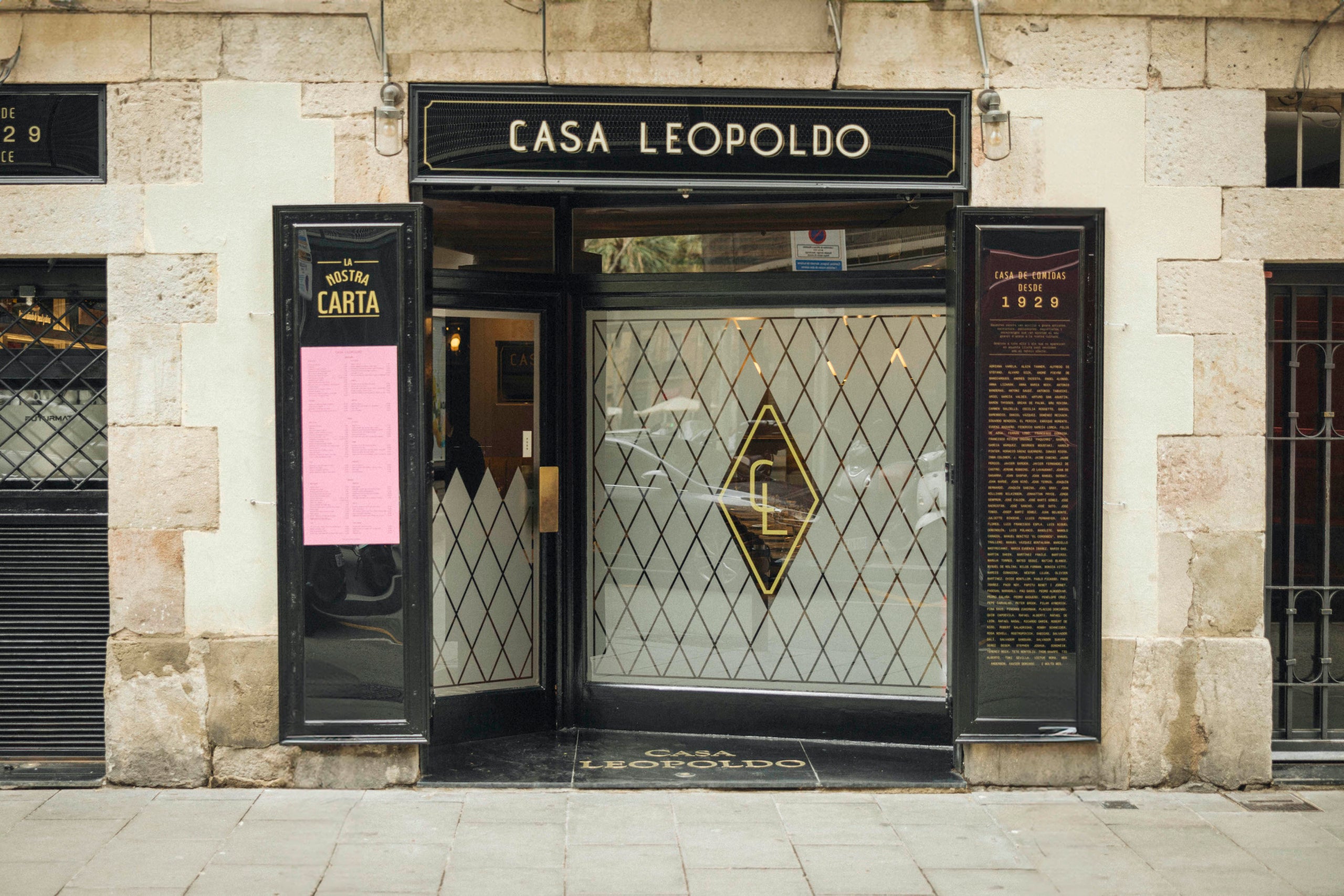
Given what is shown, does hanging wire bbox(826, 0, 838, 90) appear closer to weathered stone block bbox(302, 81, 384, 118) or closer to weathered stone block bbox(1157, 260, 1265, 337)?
weathered stone block bbox(1157, 260, 1265, 337)

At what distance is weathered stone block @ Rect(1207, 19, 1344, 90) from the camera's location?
18.6 feet

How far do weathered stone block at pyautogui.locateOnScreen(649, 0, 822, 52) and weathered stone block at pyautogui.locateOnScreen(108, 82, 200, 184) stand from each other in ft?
7.48

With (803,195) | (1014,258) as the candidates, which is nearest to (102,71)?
(803,195)

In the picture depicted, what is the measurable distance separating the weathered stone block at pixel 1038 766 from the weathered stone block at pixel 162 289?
4394 millimetres

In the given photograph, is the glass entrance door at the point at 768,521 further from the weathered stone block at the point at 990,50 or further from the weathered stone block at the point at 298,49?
the weathered stone block at the point at 298,49

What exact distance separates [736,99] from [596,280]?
4.45 ft

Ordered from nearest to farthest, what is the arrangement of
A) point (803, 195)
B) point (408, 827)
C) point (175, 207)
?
point (408, 827), point (175, 207), point (803, 195)

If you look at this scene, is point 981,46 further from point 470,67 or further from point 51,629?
point 51,629

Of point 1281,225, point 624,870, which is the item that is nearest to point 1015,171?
point 1281,225

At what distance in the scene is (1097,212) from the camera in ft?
18.4

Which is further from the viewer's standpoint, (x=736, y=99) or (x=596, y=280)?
(x=596, y=280)

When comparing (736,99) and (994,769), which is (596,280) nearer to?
(736,99)

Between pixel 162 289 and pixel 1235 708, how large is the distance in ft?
18.5

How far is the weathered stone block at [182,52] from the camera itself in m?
5.59
